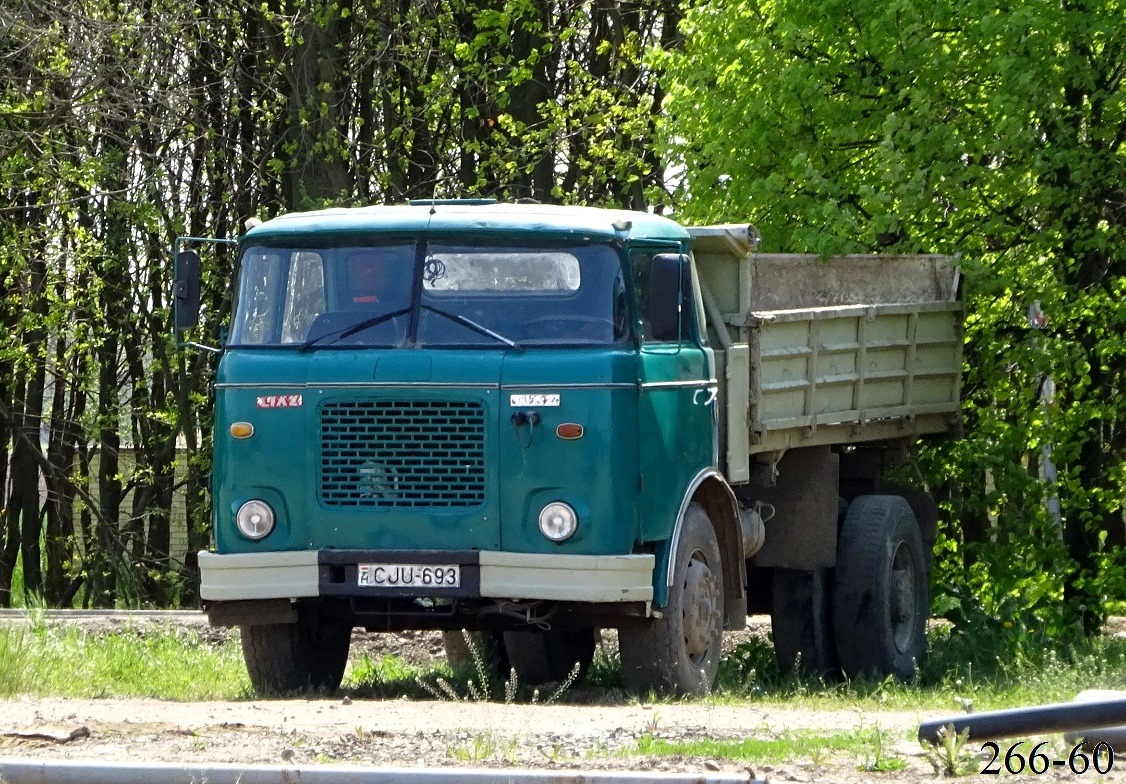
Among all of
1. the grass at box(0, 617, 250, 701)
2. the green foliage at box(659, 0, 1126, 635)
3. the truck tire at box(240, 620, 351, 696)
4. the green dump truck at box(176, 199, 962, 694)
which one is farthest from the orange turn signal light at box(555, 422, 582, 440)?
the green foliage at box(659, 0, 1126, 635)

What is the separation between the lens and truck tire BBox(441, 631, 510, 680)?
1103cm

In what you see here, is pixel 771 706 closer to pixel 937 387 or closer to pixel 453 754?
pixel 453 754

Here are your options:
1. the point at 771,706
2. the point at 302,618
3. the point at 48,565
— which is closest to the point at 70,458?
the point at 48,565

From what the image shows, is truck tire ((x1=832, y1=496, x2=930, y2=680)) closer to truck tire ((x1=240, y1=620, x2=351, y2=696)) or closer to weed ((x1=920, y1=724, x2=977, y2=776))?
truck tire ((x1=240, y1=620, x2=351, y2=696))

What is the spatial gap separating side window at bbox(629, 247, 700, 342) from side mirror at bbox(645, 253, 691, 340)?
0.09 ft

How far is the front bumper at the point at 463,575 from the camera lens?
8398mm

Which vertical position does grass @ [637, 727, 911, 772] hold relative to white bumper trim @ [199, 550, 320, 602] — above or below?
below

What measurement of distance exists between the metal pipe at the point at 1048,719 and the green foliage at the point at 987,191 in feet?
22.9

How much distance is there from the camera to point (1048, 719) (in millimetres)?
5090

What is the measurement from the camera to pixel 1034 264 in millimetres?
13016

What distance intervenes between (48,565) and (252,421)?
15.3 meters

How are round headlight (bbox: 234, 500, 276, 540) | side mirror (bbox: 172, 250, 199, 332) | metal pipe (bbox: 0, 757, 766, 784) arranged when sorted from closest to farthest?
1. metal pipe (bbox: 0, 757, 766, 784)
2. round headlight (bbox: 234, 500, 276, 540)
3. side mirror (bbox: 172, 250, 199, 332)

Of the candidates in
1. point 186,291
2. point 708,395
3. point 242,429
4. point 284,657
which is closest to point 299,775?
point 242,429

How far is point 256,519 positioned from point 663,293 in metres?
2.21
